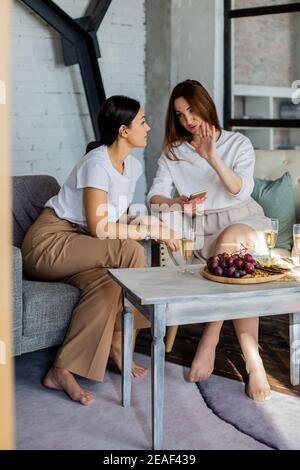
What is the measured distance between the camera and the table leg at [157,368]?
198 centimetres

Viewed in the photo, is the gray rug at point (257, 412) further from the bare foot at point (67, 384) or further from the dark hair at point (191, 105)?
the dark hair at point (191, 105)

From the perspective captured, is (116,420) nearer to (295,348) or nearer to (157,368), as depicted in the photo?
(157,368)

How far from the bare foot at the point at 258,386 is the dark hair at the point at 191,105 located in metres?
1.13

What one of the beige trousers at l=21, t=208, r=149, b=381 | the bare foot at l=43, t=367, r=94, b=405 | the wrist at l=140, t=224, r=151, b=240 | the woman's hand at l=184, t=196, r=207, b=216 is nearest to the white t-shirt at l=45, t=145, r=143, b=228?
the beige trousers at l=21, t=208, r=149, b=381

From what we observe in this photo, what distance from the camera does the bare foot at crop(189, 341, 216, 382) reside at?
2.63 metres

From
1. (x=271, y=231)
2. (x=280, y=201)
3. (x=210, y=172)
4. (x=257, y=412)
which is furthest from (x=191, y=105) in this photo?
(x=257, y=412)

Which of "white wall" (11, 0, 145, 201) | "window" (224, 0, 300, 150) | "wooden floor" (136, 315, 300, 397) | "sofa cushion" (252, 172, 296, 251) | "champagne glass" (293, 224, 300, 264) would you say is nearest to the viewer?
"champagne glass" (293, 224, 300, 264)

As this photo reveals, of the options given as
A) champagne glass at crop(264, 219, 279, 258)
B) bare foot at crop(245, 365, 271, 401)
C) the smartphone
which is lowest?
bare foot at crop(245, 365, 271, 401)

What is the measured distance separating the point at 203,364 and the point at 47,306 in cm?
68

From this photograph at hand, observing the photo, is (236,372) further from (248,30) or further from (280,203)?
(248,30)

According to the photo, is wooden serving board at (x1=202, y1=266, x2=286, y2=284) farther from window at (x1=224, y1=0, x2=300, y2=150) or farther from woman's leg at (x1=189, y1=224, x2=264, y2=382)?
window at (x1=224, y1=0, x2=300, y2=150)

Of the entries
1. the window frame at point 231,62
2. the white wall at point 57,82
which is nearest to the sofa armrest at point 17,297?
the white wall at point 57,82
